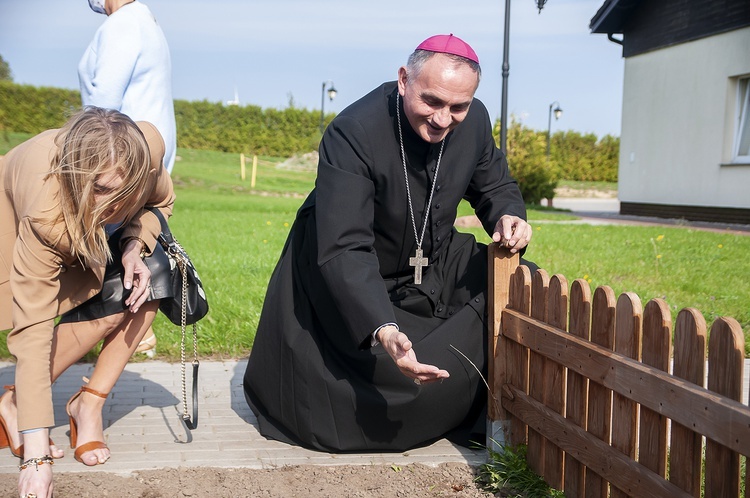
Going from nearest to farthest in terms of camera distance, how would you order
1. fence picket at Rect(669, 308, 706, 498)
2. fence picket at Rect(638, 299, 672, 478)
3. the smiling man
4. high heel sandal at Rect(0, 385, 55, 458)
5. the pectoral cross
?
fence picket at Rect(669, 308, 706, 498) < fence picket at Rect(638, 299, 672, 478) < the smiling man < high heel sandal at Rect(0, 385, 55, 458) < the pectoral cross

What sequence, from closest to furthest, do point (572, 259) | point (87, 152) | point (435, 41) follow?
1. point (87, 152)
2. point (435, 41)
3. point (572, 259)

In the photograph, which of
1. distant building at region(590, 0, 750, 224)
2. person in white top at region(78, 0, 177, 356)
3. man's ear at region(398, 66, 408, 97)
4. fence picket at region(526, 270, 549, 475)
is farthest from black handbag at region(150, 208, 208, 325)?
distant building at region(590, 0, 750, 224)

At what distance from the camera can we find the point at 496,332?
3.55 m

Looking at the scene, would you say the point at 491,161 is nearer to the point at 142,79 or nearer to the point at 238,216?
the point at 142,79

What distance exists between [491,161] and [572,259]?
5521mm

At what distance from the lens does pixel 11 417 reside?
138 inches

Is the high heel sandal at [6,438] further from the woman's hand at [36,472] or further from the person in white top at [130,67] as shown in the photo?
the person in white top at [130,67]

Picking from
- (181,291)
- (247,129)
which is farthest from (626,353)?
(247,129)

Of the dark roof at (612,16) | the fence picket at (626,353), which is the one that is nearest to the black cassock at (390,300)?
the fence picket at (626,353)

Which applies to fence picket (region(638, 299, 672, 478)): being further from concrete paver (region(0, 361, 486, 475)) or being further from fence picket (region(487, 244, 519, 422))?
concrete paver (region(0, 361, 486, 475))

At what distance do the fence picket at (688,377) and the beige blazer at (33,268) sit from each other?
1968 millimetres

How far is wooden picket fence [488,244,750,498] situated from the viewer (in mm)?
2133

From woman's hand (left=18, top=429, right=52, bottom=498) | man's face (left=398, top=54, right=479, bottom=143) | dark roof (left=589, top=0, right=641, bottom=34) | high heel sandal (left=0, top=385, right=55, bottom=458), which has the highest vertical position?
dark roof (left=589, top=0, right=641, bottom=34)

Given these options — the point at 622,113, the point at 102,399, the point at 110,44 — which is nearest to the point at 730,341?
the point at 102,399
